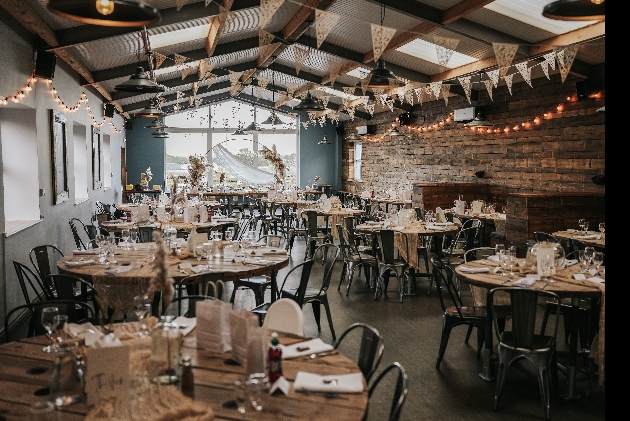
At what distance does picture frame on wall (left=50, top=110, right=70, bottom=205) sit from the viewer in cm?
748

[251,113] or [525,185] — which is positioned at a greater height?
[251,113]

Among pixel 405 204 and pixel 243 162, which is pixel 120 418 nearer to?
pixel 405 204

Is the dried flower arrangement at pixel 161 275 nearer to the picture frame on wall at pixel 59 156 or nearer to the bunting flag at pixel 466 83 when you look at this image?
the picture frame on wall at pixel 59 156

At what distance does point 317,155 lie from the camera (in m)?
20.3

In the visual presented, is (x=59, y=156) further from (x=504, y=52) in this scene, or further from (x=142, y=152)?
(x=142, y=152)

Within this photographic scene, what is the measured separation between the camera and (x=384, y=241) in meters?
6.73

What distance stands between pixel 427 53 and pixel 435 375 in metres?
7.49

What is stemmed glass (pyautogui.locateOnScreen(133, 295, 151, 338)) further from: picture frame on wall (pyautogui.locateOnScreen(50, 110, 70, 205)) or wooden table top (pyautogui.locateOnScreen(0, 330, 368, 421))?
picture frame on wall (pyautogui.locateOnScreen(50, 110, 70, 205))

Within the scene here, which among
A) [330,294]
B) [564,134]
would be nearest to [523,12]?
[564,134]

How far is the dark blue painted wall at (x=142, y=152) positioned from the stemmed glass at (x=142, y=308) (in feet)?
56.8

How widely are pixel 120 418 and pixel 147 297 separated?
0.82 meters

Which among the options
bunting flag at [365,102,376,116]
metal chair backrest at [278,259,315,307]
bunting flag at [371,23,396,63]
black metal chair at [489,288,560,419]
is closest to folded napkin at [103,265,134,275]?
metal chair backrest at [278,259,315,307]

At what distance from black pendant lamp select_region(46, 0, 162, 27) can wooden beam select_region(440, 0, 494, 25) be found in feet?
15.9

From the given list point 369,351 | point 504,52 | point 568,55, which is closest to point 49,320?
point 369,351
